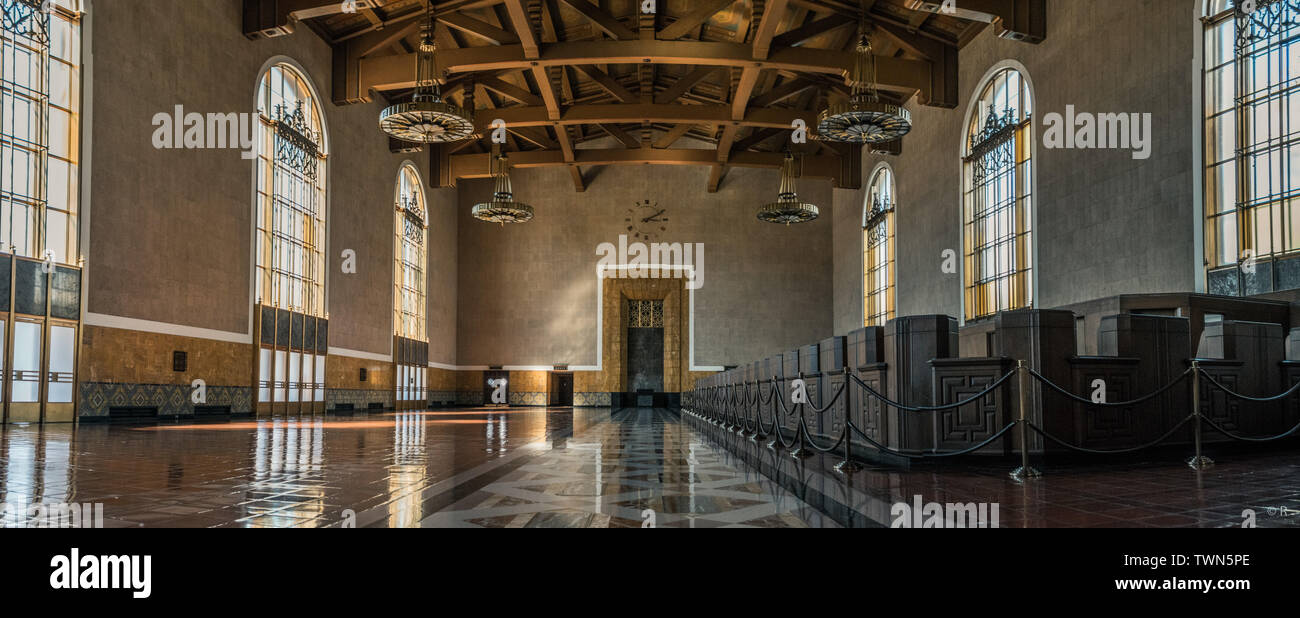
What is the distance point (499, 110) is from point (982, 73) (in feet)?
40.9

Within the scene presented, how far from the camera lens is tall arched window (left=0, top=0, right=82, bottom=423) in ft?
37.1

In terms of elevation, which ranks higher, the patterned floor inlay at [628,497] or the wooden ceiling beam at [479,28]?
the wooden ceiling beam at [479,28]

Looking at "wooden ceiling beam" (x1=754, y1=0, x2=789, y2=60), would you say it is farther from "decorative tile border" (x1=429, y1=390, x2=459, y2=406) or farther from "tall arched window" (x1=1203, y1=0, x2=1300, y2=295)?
"decorative tile border" (x1=429, y1=390, x2=459, y2=406)

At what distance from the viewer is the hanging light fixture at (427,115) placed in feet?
48.1

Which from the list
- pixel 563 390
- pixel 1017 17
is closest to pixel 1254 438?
pixel 1017 17

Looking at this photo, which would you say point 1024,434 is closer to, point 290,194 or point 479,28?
point 479,28

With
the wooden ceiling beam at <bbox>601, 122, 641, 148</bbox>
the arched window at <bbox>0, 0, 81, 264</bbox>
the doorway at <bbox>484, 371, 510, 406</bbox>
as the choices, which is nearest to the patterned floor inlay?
the arched window at <bbox>0, 0, 81, 264</bbox>

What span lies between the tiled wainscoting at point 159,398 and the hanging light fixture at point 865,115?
500 inches

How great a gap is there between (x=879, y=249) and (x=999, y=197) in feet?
26.2

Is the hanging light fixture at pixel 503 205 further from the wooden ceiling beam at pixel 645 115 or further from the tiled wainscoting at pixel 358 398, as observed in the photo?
the tiled wainscoting at pixel 358 398

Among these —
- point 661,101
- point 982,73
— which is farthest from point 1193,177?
point 661,101

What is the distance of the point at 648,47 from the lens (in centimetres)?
1770

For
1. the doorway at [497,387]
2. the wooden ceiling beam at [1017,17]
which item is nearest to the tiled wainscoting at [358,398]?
the doorway at [497,387]
